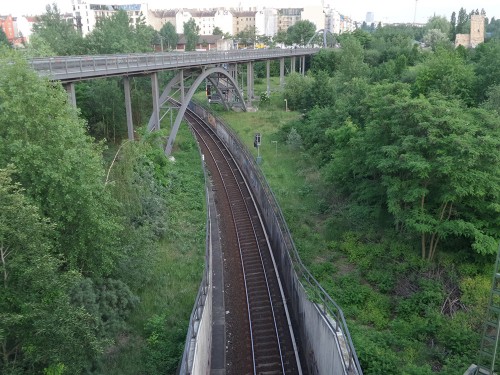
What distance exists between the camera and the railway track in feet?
51.3

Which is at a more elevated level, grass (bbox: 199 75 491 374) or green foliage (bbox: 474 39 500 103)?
green foliage (bbox: 474 39 500 103)

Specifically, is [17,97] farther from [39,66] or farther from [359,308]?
[359,308]

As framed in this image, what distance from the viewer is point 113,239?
1401 cm

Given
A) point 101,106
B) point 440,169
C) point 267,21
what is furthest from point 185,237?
point 267,21

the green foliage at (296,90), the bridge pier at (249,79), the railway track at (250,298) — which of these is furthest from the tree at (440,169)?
the bridge pier at (249,79)

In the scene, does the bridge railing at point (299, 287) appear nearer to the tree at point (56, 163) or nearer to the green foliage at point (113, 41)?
the tree at point (56, 163)

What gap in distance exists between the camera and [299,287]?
1702 cm

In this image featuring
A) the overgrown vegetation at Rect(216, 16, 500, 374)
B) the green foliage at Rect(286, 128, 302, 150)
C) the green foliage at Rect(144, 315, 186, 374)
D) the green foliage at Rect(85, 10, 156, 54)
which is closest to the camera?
the green foliage at Rect(144, 315, 186, 374)

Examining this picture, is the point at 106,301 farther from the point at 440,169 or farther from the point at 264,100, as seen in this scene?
the point at 264,100

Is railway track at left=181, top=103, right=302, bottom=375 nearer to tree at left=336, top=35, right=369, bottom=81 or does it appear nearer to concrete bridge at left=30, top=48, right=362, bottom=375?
concrete bridge at left=30, top=48, right=362, bottom=375

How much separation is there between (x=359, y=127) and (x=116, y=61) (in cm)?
1362

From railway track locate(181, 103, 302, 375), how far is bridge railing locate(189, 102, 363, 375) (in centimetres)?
48

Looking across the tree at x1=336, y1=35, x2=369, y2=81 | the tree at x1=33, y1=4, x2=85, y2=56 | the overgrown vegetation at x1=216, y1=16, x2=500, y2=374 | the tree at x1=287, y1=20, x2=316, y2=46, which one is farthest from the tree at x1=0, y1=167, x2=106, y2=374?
the tree at x1=287, y1=20, x2=316, y2=46

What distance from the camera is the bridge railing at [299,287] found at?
1208cm
